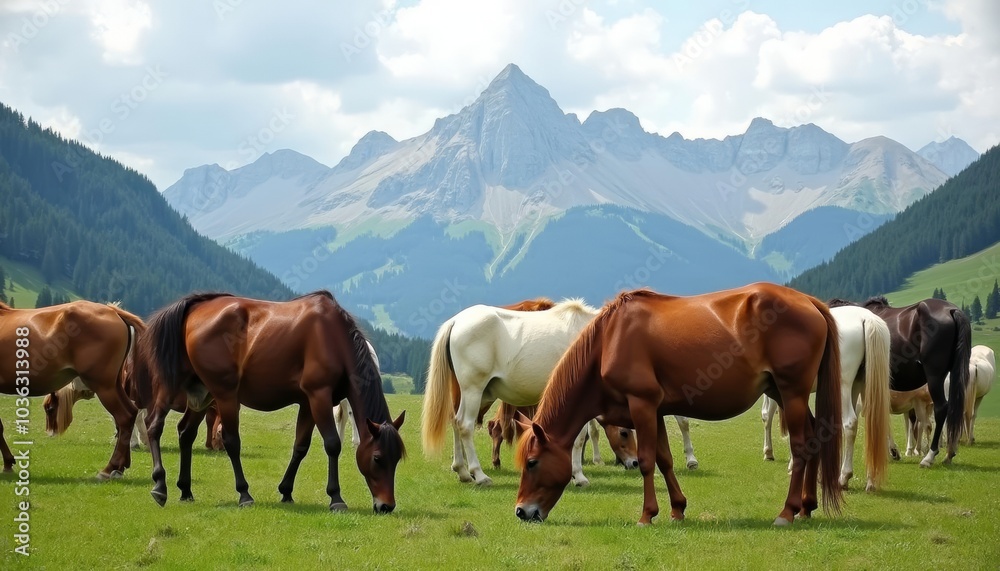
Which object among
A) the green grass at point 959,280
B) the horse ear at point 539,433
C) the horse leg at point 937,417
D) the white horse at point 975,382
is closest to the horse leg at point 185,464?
the horse ear at point 539,433

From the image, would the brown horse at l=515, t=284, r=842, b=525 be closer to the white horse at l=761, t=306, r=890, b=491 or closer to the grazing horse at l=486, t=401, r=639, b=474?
the white horse at l=761, t=306, r=890, b=491

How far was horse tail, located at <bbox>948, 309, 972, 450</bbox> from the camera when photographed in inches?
765

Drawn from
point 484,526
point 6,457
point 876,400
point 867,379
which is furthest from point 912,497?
point 6,457

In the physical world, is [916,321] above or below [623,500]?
above

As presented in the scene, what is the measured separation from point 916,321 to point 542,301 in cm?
848

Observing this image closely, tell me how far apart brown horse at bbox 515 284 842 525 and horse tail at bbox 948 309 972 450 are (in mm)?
8067

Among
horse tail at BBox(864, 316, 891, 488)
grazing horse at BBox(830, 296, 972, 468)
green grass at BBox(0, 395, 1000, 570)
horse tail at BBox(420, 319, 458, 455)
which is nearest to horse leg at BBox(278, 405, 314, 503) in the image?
green grass at BBox(0, 395, 1000, 570)

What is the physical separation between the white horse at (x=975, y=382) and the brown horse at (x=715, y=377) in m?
13.7

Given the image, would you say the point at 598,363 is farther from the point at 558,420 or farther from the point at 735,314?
the point at 735,314

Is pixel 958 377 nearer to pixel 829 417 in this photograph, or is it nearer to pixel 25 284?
pixel 829 417

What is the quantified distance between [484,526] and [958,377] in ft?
41.7

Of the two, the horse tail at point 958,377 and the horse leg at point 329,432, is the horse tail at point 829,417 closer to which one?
the horse leg at point 329,432

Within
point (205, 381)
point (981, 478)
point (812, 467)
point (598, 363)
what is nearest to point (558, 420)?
point (598, 363)

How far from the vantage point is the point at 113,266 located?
185 m
